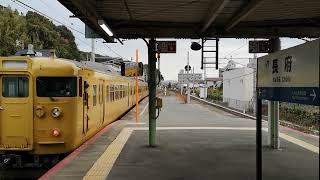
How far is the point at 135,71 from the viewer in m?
16.5

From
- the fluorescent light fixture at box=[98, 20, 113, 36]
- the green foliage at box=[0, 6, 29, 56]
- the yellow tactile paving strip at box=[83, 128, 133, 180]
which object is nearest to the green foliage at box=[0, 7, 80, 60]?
the green foliage at box=[0, 6, 29, 56]

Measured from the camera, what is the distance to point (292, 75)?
5891 mm

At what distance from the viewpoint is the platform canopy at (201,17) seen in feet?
31.3

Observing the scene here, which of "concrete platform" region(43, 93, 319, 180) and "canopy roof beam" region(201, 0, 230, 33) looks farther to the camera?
"concrete platform" region(43, 93, 319, 180)

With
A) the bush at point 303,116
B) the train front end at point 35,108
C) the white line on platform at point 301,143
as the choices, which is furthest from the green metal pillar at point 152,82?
the bush at point 303,116

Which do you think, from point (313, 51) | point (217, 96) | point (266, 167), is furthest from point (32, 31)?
point (313, 51)

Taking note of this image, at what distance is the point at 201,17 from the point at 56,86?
3.42 meters

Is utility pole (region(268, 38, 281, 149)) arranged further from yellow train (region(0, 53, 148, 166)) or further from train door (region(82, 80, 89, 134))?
yellow train (region(0, 53, 148, 166))

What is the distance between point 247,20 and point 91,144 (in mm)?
4950

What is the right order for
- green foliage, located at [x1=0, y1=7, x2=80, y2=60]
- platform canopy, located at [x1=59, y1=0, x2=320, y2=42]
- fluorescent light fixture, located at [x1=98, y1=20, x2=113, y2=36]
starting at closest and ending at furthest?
platform canopy, located at [x1=59, y1=0, x2=320, y2=42]
fluorescent light fixture, located at [x1=98, y1=20, x2=113, y2=36]
green foliage, located at [x1=0, y1=7, x2=80, y2=60]

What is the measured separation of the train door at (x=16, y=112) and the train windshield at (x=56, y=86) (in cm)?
21

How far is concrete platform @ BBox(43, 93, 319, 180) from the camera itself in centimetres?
941

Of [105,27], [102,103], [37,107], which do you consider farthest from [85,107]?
[102,103]

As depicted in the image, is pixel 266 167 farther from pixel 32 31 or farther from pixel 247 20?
pixel 32 31
